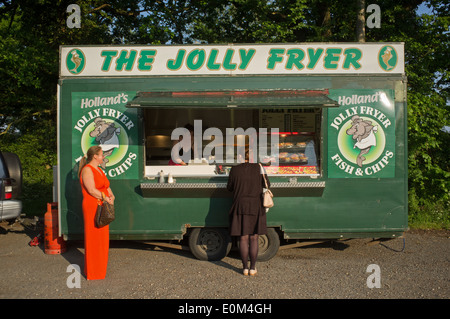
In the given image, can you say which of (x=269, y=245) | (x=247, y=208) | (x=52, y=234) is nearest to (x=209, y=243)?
(x=269, y=245)

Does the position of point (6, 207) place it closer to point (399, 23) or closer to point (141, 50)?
point (141, 50)

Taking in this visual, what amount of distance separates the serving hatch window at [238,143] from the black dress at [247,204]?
0.45 metres

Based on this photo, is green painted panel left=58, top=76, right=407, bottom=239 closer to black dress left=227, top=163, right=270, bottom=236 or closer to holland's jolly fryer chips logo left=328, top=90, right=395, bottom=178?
holland's jolly fryer chips logo left=328, top=90, right=395, bottom=178

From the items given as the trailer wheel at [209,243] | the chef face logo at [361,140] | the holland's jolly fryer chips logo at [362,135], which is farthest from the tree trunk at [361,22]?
the trailer wheel at [209,243]

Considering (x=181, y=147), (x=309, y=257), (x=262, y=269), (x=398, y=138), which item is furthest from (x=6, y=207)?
(x=398, y=138)

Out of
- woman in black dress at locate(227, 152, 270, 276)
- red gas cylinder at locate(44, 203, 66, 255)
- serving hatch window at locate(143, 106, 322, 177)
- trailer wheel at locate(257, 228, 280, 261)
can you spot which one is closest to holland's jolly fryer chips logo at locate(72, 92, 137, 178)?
serving hatch window at locate(143, 106, 322, 177)

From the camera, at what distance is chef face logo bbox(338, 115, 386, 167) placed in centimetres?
609

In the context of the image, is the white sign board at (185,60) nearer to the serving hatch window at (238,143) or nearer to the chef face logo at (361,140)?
the serving hatch window at (238,143)

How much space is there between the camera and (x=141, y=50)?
6.29 m

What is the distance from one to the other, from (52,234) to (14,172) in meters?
1.51

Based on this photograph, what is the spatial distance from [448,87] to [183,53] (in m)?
8.15

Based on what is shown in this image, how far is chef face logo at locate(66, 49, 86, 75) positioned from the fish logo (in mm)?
4341

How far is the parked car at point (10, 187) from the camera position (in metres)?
6.89

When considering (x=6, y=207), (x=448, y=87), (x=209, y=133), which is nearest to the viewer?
(x=6, y=207)
